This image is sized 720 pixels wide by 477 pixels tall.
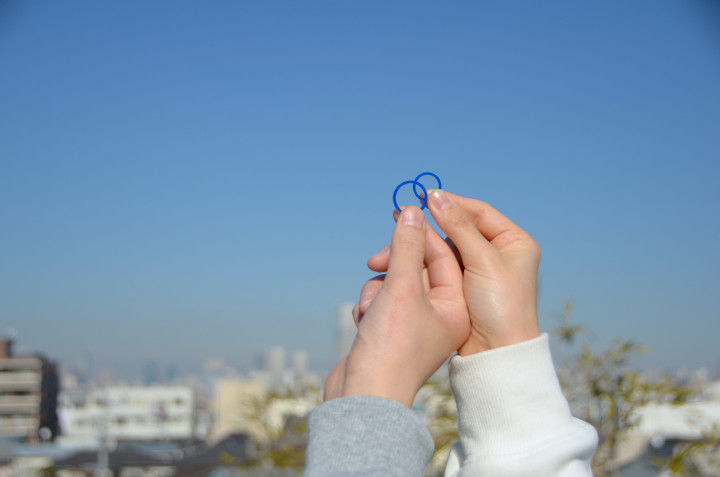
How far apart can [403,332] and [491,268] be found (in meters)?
0.20

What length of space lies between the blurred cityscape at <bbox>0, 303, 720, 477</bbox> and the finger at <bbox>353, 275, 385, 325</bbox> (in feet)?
0.23

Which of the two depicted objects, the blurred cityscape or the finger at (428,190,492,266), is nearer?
the finger at (428,190,492,266)

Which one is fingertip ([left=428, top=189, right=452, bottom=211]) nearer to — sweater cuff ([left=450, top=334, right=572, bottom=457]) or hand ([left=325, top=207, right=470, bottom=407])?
hand ([left=325, top=207, right=470, bottom=407])

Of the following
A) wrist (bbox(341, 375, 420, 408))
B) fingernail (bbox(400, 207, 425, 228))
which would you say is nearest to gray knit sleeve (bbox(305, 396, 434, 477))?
wrist (bbox(341, 375, 420, 408))

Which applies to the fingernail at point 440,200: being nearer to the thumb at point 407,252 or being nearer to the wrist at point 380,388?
the thumb at point 407,252

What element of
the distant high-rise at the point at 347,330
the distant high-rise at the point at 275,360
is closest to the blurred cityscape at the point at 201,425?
the distant high-rise at the point at 347,330

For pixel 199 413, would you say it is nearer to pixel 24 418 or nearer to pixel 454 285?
pixel 24 418

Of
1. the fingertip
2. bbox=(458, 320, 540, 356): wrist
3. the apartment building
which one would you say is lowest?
the apartment building

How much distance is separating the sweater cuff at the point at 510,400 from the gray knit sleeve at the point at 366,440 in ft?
0.41

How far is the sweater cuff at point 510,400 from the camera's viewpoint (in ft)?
A: 2.47

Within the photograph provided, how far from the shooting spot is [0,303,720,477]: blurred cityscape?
482 centimetres

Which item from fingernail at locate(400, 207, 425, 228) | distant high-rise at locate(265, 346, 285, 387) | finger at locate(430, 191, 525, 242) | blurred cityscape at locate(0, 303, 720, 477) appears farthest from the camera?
distant high-rise at locate(265, 346, 285, 387)

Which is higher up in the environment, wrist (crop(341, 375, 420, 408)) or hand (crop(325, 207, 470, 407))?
hand (crop(325, 207, 470, 407))

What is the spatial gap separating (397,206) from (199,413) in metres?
60.0
